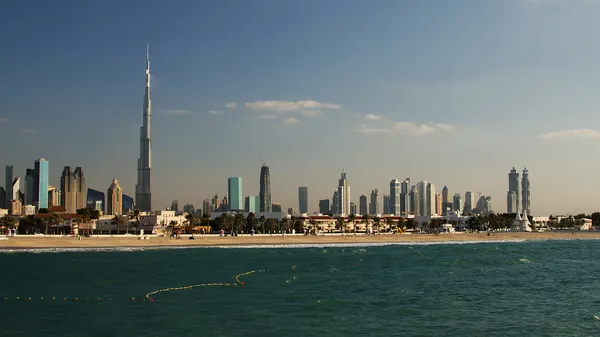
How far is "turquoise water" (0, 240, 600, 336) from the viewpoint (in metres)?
35.0

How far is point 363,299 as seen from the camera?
4691cm

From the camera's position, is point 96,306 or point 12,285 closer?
point 96,306

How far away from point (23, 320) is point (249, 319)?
14.4 metres

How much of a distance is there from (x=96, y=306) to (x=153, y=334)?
37.9 feet

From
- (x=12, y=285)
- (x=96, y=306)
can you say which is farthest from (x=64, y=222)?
(x=96, y=306)

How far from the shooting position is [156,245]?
135 metres

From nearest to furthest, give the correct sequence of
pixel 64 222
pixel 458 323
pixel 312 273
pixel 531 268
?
pixel 458 323 → pixel 312 273 → pixel 531 268 → pixel 64 222

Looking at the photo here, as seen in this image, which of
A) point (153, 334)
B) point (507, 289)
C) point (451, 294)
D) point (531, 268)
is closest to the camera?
point (153, 334)

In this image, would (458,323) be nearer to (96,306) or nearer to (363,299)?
(363,299)

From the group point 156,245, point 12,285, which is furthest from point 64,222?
point 12,285

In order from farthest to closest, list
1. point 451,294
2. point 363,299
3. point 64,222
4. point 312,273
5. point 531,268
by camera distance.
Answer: point 64,222, point 531,268, point 312,273, point 451,294, point 363,299

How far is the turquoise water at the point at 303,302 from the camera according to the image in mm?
34969

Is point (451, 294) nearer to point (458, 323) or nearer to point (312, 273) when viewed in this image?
point (458, 323)

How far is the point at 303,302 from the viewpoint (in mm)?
45000
